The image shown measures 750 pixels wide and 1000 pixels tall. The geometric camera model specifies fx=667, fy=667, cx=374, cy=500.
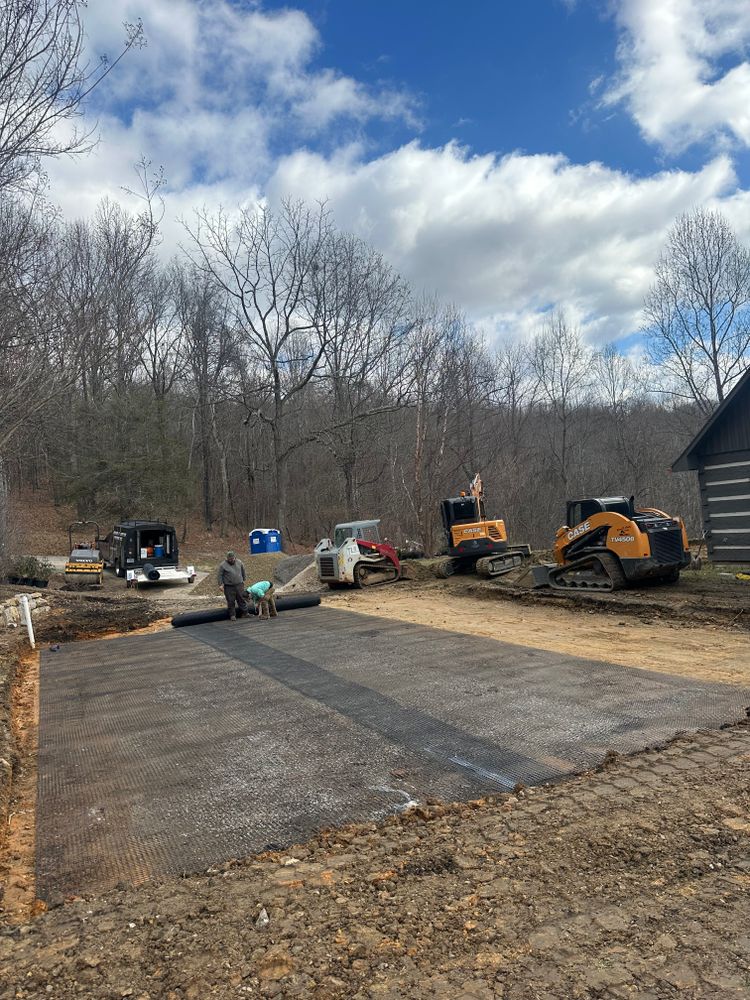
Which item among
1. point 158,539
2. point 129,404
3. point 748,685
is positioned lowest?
point 748,685

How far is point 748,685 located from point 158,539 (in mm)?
20428

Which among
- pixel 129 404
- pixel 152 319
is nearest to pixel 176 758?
pixel 129 404

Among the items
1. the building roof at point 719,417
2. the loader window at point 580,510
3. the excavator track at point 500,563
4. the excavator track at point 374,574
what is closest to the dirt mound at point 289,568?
the excavator track at point 374,574

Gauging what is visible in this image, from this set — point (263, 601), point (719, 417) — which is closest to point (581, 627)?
point (719, 417)

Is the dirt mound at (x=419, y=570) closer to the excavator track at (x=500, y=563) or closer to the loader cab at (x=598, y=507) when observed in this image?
the excavator track at (x=500, y=563)

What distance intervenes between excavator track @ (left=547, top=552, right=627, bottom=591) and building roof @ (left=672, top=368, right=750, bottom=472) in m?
2.62

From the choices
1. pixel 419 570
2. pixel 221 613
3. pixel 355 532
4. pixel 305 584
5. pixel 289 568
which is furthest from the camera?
pixel 289 568

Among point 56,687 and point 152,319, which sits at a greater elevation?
point 152,319

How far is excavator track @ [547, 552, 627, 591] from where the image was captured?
579 inches

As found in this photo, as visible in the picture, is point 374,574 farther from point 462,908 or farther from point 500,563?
point 462,908

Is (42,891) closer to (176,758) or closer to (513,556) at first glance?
(176,758)

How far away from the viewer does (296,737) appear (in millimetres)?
5996

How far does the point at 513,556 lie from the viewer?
19703 millimetres

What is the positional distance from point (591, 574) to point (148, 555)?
15.3 m
